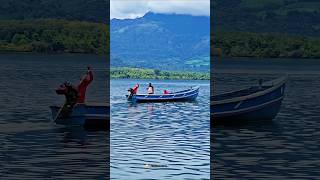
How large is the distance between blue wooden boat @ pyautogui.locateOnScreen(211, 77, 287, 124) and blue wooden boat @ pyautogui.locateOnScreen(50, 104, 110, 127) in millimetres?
8084

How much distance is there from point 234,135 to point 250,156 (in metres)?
10.6

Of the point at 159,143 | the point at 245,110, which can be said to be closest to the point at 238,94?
the point at 245,110

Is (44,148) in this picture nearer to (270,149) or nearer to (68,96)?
(68,96)

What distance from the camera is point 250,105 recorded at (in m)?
59.7

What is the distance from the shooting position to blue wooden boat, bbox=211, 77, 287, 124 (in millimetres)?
58344

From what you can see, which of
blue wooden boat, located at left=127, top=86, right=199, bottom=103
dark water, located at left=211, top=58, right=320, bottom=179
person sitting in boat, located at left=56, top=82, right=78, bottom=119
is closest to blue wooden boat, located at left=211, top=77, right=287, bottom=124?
dark water, located at left=211, top=58, right=320, bottom=179

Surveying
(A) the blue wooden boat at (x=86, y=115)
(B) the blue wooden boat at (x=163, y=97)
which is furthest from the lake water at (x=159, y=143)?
(B) the blue wooden boat at (x=163, y=97)

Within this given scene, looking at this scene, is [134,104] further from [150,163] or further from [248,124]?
[150,163]

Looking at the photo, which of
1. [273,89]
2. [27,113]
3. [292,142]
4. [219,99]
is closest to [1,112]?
[27,113]

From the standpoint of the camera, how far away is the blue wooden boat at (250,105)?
5834 centimetres

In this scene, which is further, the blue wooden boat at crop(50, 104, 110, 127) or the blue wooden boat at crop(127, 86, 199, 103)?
the blue wooden boat at crop(127, 86, 199, 103)

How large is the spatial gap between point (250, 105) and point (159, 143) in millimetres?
12878

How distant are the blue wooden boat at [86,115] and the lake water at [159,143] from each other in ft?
3.99

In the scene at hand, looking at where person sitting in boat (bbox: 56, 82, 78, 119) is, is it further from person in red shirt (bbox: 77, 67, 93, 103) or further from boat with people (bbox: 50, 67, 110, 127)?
person in red shirt (bbox: 77, 67, 93, 103)
